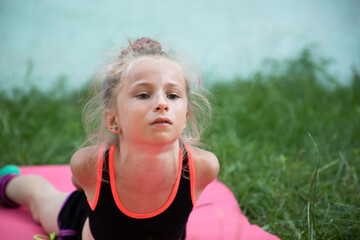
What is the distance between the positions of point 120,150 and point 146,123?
0.82 feet

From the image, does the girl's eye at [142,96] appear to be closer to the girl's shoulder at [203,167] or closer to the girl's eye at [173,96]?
the girl's eye at [173,96]

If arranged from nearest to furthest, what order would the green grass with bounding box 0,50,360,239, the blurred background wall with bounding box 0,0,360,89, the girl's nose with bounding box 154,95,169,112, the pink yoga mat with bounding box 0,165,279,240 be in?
1. the girl's nose with bounding box 154,95,169,112
2. the pink yoga mat with bounding box 0,165,279,240
3. the green grass with bounding box 0,50,360,239
4. the blurred background wall with bounding box 0,0,360,89

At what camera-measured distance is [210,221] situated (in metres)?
1.84

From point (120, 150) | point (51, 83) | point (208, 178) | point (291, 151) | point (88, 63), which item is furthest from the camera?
point (88, 63)

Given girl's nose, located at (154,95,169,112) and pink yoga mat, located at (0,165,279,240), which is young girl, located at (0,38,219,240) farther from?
pink yoga mat, located at (0,165,279,240)

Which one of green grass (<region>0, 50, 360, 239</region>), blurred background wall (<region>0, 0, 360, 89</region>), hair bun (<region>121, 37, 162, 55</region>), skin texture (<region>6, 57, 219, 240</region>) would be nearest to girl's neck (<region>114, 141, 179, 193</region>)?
skin texture (<region>6, 57, 219, 240</region>)

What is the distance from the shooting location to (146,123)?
1.21 m

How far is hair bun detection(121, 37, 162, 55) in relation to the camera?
1.41 meters

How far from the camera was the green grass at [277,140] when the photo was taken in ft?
6.00

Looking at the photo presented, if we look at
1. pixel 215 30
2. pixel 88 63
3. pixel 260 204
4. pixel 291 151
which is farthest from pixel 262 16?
pixel 260 204

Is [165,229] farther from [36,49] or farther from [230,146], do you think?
[36,49]

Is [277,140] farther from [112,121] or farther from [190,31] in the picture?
[190,31]

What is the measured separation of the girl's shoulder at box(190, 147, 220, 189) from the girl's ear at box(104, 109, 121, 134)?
1.08 ft

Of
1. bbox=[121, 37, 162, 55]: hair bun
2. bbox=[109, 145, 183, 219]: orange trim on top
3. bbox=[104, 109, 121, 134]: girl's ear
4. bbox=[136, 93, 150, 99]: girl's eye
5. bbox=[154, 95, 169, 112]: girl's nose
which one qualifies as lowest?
bbox=[109, 145, 183, 219]: orange trim on top
